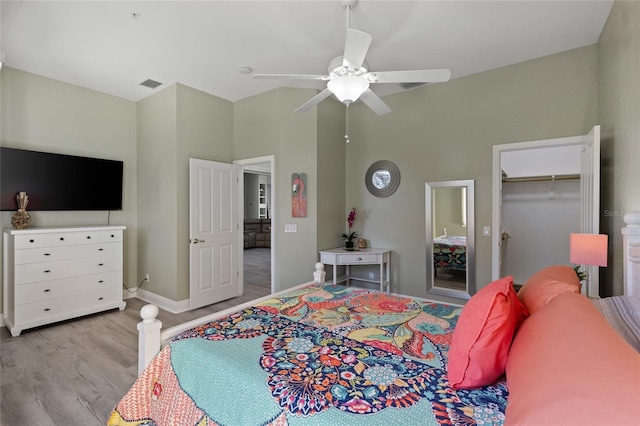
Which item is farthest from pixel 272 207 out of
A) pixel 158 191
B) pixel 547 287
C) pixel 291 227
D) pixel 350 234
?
pixel 547 287

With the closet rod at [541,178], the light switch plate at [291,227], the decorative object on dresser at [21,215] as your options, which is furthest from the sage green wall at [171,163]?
the closet rod at [541,178]

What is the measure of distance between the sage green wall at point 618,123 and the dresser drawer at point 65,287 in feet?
16.8

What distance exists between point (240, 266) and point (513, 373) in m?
4.04

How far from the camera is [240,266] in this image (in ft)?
14.8

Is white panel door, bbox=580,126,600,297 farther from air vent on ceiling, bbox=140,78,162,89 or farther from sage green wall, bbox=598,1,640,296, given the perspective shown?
air vent on ceiling, bbox=140,78,162,89

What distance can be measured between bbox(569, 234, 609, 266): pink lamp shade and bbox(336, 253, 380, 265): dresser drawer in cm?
212

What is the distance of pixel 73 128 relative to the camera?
12.6 feet

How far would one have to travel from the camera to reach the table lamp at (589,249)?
1.96m

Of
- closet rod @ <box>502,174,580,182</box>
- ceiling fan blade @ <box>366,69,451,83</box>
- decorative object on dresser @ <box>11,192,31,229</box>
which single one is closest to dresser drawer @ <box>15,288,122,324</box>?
decorative object on dresser @ <box>11,192,31,229</box>

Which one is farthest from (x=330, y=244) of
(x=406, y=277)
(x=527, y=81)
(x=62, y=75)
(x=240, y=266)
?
(x=62, y=75)

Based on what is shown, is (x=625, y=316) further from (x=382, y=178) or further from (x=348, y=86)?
(x=382, y=178)

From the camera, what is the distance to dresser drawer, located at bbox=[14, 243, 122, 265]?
313 cm

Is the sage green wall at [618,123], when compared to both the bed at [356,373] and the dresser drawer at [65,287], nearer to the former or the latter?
the bed at [356,373]

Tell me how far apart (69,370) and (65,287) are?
54.2 inches
